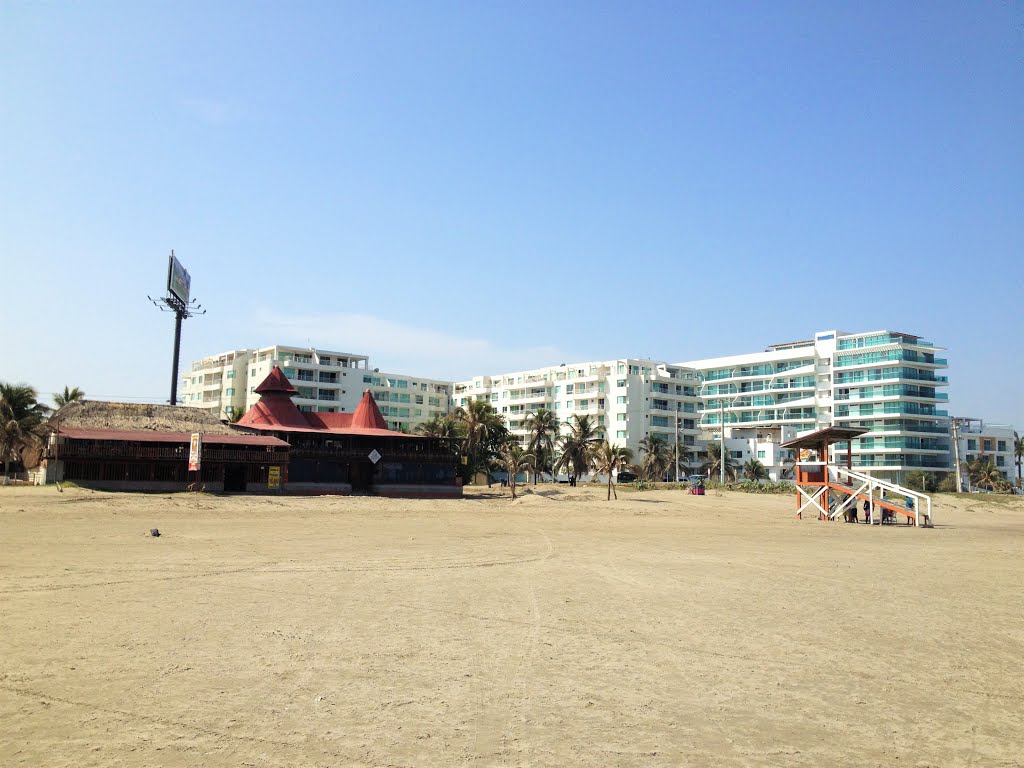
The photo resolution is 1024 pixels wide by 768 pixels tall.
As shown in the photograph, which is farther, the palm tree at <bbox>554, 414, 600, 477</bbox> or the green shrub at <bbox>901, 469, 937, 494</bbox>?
the palm tree at <bbox>554, 414, 600, 477</bbox>

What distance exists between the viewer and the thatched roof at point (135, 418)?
4859 cm

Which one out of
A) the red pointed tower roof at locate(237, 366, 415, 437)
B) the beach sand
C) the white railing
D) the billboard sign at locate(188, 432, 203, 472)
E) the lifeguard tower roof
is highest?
the red pointed tower roof at locate(237, 366, 415, 437)

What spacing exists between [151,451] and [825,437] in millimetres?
38376

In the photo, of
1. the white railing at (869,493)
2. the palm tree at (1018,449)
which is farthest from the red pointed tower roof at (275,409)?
the palm tree at (1018,449)

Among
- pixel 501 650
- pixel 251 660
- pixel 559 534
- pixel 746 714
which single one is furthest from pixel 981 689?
pixel 559 534

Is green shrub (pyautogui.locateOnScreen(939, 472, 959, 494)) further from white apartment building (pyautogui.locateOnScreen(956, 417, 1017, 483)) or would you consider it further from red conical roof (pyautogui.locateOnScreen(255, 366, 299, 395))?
red conical roof (pyautogui.locateOnScreen(255, 366, 299, 395))

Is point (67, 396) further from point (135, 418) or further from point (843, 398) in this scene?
point (843, 398)

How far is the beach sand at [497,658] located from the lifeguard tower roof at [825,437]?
2163cm

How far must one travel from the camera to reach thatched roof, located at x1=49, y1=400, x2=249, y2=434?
48.6 meters

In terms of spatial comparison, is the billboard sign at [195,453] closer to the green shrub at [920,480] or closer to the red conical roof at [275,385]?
the red conical roof at [275,385]

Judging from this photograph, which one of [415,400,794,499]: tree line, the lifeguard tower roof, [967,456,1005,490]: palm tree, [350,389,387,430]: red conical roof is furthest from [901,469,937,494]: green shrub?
[350,389,387,430]: red conical roof

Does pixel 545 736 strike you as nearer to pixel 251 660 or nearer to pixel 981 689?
pixel 251 660

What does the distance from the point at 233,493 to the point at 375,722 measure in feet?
142

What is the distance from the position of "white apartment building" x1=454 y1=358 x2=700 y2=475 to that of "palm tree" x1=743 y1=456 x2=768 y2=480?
1019 centimetres
